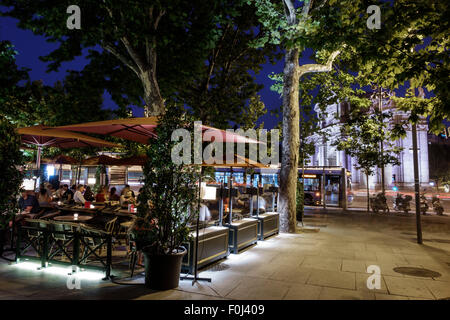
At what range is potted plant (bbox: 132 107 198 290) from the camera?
544cm

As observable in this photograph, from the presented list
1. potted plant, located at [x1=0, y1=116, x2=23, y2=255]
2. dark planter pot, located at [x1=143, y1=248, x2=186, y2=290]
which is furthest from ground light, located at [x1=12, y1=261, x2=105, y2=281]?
potted plant, located at [x1=0, y1=116, x2=23, y2=255]

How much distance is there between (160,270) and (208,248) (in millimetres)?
1696

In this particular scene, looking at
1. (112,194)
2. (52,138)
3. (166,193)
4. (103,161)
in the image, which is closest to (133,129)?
(166,193)

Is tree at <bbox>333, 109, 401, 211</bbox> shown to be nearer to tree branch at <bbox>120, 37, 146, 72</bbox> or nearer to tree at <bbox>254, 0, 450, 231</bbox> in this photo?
tree at <bbox>254, 0, 450, 231</bbox>

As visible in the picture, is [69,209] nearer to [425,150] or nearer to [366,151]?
[366,151]

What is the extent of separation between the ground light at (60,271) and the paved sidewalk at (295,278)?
0.55 ft

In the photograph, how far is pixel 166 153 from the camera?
5.45 metres

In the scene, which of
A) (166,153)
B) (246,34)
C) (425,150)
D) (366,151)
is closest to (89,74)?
(246,34)

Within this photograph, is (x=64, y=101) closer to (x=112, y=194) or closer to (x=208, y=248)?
(x=112, y=194)

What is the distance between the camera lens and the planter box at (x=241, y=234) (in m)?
8.34

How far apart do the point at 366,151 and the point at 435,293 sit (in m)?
20.3

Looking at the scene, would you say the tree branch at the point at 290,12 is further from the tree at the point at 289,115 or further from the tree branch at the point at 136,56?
the tree branch at the point at 136,56

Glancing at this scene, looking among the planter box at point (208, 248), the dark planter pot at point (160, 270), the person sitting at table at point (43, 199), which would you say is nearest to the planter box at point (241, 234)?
the planter box at point (208, 248)
